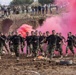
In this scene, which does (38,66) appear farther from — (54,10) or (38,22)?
(54,10)

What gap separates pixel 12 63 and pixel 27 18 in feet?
71.7

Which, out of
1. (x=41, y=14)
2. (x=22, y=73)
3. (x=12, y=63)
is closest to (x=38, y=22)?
(x=41, y=14)

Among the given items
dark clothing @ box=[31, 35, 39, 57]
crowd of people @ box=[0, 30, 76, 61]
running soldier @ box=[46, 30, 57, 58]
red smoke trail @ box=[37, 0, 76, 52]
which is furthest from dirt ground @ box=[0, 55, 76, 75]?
red smoke trail @ box=[37, 0, 76, 52]

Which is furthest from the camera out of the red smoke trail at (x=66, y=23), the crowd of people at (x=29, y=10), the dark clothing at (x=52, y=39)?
the crowd of people at (x=29, y=10)

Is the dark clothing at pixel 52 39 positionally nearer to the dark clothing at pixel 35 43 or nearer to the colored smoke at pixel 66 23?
the dark clothing at pixel 35 43

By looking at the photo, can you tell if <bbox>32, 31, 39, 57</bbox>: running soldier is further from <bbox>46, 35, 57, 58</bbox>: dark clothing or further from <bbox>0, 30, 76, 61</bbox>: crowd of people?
<bbox>46, 35, 57, 58</bbox>: dark clothing

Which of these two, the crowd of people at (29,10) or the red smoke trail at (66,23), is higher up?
the crowd of people at (29,10)

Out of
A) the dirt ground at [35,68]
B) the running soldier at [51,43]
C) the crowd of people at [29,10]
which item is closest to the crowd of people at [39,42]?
the running soldier at [51,43]

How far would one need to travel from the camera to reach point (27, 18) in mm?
41375

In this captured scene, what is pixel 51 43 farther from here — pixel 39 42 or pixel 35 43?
pixel 39 42

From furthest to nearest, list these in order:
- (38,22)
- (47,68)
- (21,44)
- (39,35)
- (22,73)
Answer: (38,22) → (39,35) → (21,44) → (47,68) → (22,73)

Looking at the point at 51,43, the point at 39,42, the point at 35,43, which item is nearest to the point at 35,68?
the point at 51,43

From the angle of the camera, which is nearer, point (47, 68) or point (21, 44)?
point (47, 68)

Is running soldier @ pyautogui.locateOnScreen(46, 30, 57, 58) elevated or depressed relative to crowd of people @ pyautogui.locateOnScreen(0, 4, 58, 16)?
depressed
